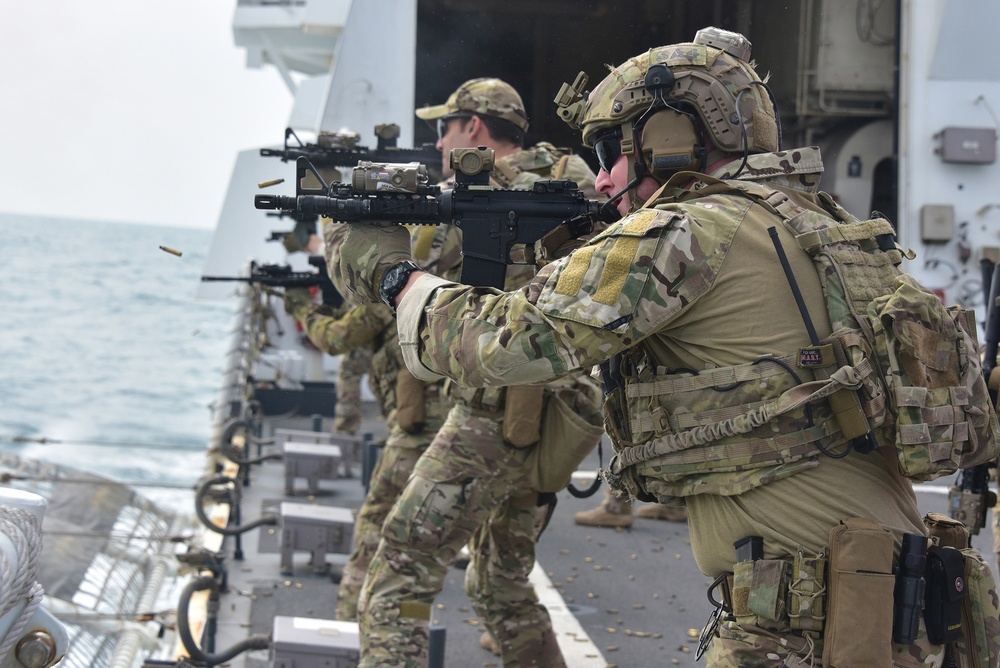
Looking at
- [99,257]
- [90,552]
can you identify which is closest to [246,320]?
[90,552]

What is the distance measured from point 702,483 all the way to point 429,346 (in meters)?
0.63

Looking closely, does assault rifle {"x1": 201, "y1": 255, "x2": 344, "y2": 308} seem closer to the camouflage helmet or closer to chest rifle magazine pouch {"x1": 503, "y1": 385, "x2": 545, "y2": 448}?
chest rifle magazine pouch {"x1": 503, "y1": 385, "x2": 545, "y2": 448}

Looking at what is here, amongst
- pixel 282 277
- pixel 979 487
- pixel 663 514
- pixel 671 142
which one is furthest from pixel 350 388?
pixel 671 142

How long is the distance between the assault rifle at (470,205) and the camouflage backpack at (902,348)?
0.51m

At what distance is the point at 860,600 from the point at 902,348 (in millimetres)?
492

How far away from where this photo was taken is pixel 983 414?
2256 millimetres

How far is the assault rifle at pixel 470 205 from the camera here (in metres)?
2.63

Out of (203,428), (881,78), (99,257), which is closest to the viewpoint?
(881,78)

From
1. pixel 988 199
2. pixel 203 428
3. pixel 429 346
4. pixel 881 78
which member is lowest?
pixel 203 428

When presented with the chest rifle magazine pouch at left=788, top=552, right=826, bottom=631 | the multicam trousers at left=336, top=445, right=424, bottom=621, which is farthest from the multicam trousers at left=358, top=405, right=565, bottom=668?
the chest rifle magazine pouch at left=788, top=552, right=826, bottom=631

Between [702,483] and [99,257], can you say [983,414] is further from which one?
[99,257]

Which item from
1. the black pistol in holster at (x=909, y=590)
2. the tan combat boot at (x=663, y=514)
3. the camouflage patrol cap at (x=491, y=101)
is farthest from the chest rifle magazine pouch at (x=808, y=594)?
the tan combat boot at (x=663, y=514)

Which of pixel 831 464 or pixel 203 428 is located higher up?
pixel 831 464

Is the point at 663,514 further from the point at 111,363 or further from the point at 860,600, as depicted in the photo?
the point at 111,363
